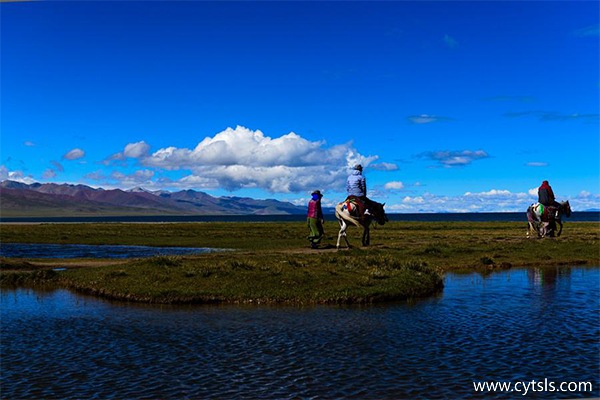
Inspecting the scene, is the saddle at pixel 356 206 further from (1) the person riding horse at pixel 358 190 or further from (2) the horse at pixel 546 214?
(2) the horse at pixel 546 214

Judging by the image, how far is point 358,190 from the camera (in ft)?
111

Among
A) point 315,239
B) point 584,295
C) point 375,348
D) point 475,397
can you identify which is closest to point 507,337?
point 375,348

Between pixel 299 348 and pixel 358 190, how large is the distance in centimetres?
2044

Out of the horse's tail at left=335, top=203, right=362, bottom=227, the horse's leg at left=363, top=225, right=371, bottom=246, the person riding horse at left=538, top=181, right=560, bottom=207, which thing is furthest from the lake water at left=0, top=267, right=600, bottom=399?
the person riding horse at left=538, top=181, right=560, bottom=207

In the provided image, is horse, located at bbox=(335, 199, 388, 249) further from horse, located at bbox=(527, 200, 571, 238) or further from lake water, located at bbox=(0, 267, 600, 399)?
horse, located at bbox=(527, 200, 571, 238)

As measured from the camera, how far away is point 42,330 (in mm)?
16812

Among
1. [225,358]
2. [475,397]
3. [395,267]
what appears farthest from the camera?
[395,267]

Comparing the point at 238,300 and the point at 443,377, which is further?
the point at 238,300

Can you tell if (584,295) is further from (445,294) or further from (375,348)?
(375,348)

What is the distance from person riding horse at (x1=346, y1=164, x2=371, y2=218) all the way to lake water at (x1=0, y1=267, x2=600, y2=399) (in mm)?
12515

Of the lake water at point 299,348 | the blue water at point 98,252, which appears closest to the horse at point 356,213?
the lake water at point 299,348

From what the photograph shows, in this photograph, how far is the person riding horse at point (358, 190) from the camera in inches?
1319

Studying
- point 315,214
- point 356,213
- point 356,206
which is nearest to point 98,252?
point 315,214

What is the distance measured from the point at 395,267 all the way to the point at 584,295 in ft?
29.3
